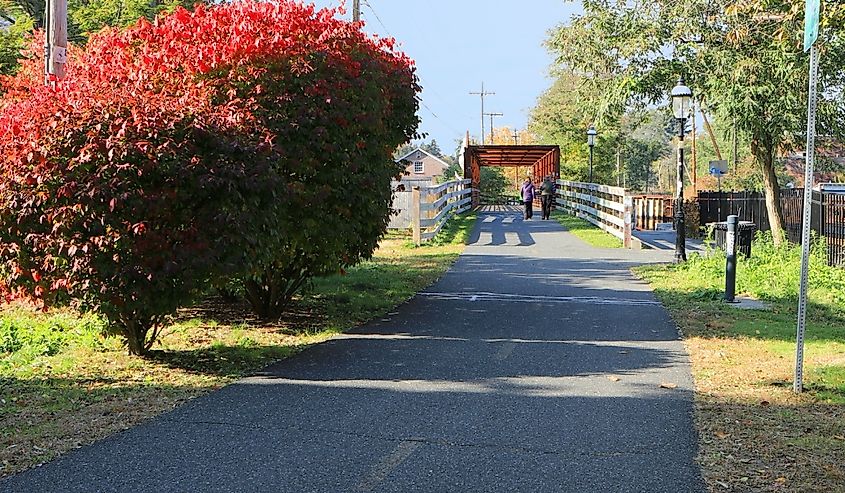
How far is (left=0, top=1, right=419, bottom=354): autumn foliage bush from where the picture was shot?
25.0 feet

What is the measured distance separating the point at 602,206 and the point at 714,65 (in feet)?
27.5

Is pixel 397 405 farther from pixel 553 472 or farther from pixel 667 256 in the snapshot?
pixel 667 256

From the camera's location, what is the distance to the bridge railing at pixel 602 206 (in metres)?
22.4

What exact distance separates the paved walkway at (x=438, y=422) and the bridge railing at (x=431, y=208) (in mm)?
10643

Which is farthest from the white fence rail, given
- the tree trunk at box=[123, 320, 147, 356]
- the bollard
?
the tree trunk at box=[123, 320, 147, 356]

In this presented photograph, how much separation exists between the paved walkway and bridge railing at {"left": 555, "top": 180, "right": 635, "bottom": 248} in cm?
1123

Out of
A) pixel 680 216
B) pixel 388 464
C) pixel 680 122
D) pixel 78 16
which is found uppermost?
pixel 78 16

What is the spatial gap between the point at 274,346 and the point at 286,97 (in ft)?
8.28

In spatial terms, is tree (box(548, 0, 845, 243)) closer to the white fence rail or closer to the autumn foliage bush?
the white fence rail

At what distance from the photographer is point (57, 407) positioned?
269 inches

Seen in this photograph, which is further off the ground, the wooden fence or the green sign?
the green sign

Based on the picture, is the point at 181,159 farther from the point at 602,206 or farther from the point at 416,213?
the point at 602,206

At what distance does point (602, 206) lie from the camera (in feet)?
93.7

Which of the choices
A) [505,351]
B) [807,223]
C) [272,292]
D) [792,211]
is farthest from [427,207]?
[807,223]
